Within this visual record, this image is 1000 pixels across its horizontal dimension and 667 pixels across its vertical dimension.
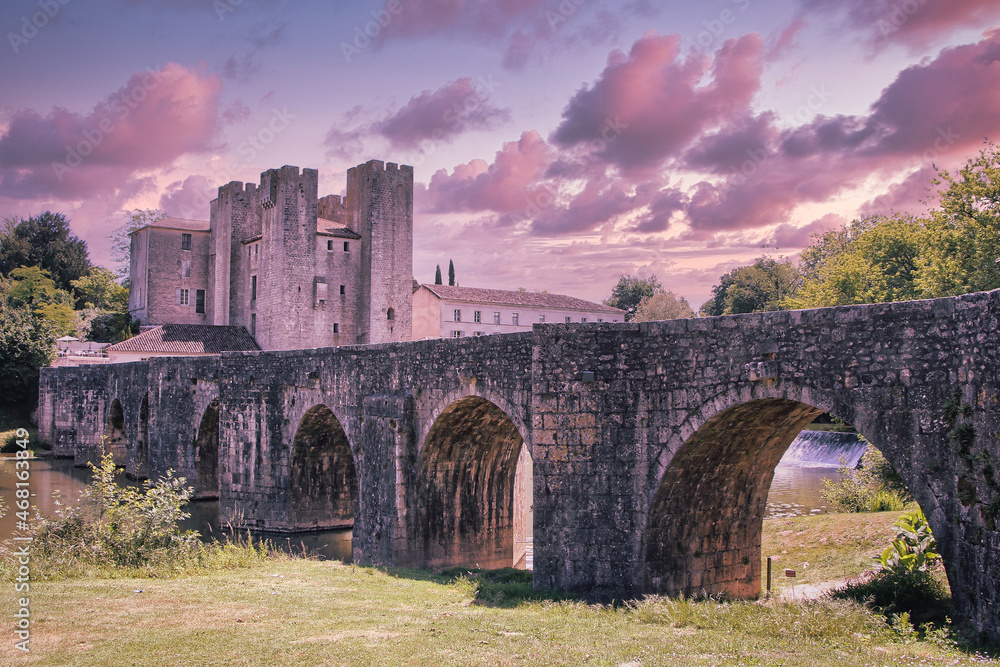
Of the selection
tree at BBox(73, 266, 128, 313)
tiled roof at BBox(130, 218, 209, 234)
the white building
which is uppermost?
tiled roof at BBox(130, 218, 209, 234)

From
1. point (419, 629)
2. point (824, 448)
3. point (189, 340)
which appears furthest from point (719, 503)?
point (189, 340)

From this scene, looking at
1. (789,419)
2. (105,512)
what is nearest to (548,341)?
(789,419)

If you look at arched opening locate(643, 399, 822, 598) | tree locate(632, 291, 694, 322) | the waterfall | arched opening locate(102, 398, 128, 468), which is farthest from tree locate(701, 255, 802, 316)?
arched opening locate(643, 399, 822, 598)

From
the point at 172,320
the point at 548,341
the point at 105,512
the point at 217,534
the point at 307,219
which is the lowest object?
the point at 217,534

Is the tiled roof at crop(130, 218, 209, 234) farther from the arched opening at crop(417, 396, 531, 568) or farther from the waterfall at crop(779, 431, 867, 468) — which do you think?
the arched opening at crop(417, 396, 531, 568)

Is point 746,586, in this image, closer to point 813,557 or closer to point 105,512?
point 813,557

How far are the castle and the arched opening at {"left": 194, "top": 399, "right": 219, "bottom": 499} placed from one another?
19.8 metres

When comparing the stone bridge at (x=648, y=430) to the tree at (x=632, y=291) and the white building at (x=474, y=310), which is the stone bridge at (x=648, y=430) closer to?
the white building at (x=474, y=310)

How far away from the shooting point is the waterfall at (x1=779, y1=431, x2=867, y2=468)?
36625 millimetres

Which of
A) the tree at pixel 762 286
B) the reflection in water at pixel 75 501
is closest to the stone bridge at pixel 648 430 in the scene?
the reflection in water at pixel 75 501

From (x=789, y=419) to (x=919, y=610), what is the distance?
2902 millimetres

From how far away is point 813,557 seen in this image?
15109 mm

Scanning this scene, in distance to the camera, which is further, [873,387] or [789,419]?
[789,419]

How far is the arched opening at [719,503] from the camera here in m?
11.8
